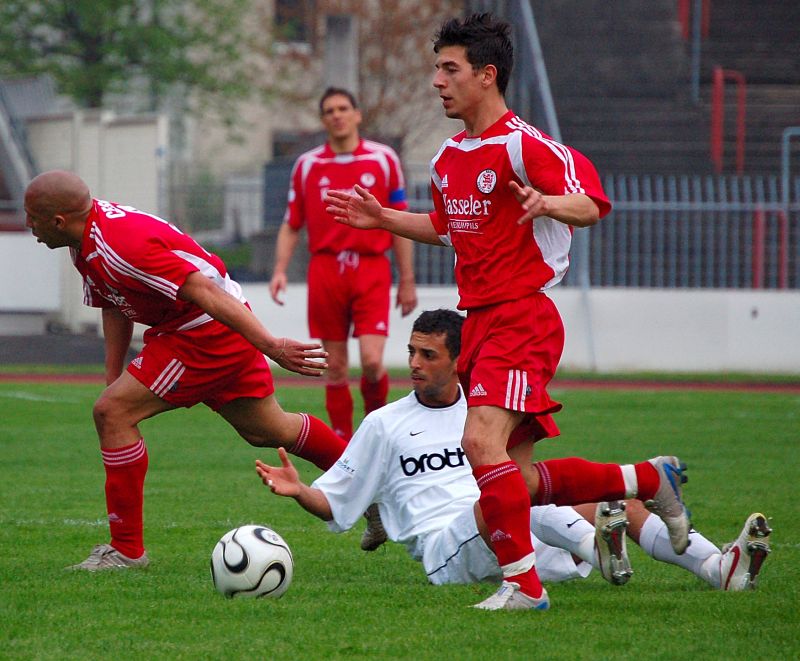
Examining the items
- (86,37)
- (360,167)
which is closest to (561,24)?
(86,37)

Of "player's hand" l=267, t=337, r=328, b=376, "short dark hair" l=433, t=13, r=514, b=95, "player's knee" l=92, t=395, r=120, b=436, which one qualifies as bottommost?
"player's knee" l=92, t=395, r=120, b=436

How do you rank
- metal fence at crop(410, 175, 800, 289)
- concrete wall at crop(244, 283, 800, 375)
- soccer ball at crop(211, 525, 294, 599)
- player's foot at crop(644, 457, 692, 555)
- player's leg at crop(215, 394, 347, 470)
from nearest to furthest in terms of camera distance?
soccer ball at crop(211, 525, 294, 599) < player's foot at crop(644, 457, 692, 555) < player's leg at crop(215, 394, 347, 470) < concrete wall at crop(244, 283, 800, 375) < metal fence at crop(410, 175, 800, 289)

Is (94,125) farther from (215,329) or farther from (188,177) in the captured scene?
(215,329)

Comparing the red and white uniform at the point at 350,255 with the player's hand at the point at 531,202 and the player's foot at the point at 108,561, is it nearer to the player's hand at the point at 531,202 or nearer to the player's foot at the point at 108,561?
the player's foot at the point at 108,561

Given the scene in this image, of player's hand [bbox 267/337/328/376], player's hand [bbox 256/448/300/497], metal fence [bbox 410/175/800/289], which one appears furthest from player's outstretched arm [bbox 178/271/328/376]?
metal fence [bbox 410/175/800/289]

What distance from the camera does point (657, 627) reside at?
488 centimetres

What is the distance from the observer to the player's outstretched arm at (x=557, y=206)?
16.2 feet

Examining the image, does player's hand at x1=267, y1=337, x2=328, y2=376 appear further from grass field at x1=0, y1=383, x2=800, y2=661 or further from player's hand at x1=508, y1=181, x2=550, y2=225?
player's hand at x1=508, y1=181, x2=550, y2=225

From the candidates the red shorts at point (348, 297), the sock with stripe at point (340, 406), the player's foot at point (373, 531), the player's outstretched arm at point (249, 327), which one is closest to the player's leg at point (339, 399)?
the sock with stripe at point (340, 406)

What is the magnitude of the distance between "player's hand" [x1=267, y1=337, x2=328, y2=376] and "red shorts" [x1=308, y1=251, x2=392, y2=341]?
4737 mm

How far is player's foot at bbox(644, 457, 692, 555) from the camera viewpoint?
5.55 meters

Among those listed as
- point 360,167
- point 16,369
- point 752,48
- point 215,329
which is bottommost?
point 16,369

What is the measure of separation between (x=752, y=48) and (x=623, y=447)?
53.5 ft

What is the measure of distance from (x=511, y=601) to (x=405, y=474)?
42.5 inches
